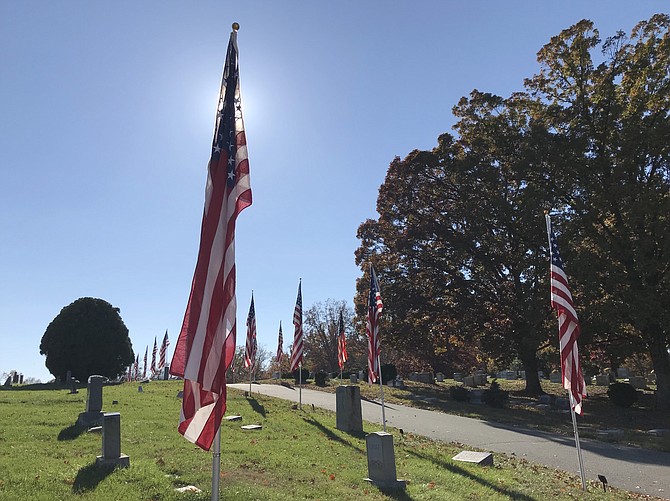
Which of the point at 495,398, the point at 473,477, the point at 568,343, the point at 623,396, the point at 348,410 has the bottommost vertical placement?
the point at 623,396

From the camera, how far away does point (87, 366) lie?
122 ft

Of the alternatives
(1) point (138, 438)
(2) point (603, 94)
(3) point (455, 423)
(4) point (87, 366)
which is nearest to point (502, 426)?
(3) point (455, 423)

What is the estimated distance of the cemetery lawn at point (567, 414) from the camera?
16.6m

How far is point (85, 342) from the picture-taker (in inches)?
1470

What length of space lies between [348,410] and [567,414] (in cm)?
1190

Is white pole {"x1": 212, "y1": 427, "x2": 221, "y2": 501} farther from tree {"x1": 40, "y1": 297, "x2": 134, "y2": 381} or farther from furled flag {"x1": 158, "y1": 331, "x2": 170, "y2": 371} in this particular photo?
furled flag {"x1": 158, "y1": 331, "x2": 170, "y2": 371}

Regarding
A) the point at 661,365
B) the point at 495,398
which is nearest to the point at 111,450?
the point at 495,398

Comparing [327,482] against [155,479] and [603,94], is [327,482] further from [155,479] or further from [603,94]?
[603,94]

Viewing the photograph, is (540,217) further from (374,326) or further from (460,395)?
(374,326)

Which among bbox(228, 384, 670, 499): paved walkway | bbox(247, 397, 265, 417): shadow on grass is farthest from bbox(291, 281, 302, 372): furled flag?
bbox(228, 384, 670, 499): paved walkway

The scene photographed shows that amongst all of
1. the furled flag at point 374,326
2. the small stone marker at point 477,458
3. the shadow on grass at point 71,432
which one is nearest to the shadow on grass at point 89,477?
the shadow on grass at point 71,432

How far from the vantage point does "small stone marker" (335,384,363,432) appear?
15.7m

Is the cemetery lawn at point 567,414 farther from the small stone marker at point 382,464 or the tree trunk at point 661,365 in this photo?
the small stone marker at point 382,464

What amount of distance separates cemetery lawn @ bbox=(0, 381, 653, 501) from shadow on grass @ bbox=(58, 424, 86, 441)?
2 cm
